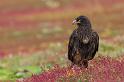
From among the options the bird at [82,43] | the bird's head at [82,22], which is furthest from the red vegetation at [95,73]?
the bird's head at [82,22]

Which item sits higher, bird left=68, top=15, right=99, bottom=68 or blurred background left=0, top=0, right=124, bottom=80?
blurred background left=0, top=0, right=124, bottom=80

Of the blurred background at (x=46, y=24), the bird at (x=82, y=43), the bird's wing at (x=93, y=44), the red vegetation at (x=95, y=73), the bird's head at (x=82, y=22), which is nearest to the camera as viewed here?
the red vegetation at (x=95, y=73)

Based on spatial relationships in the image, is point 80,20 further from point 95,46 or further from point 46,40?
point 46,40

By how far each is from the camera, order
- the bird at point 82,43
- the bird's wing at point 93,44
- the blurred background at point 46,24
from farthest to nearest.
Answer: the blurred background at point 46,24
the bird's wing at point 93,44
the bird at point 82,43

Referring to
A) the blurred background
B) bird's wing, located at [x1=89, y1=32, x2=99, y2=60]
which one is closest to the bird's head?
bird's wing, located at [x1=89, y1=32, x2=99, y2=60]

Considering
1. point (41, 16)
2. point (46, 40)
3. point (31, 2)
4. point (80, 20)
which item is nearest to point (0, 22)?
point (41, 16)

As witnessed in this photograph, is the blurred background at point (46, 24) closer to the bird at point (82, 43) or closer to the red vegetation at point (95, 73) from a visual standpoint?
the bird at point (82, 43)

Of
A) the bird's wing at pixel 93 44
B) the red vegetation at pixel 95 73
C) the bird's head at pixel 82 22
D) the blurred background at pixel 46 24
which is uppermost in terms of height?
the blurred background at pixel 46 24

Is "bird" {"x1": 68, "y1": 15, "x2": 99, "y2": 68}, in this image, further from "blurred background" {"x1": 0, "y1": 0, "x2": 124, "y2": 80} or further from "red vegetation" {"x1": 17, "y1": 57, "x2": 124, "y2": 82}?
"blurred background" {"x1": 0, "y1": 0, "x2": 124, "y2": 80}
